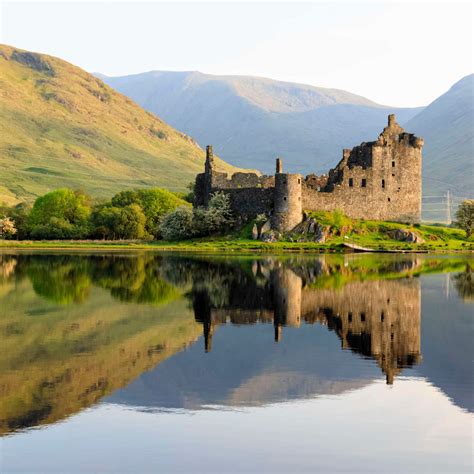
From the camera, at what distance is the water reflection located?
19.0 meters

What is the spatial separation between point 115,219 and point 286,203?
2841cm

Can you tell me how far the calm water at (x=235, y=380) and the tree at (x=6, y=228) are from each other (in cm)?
7988

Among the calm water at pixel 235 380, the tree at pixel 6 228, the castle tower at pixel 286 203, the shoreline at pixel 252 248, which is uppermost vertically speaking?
the castle tower at pixel 286 203

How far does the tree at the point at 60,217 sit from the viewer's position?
11244cm

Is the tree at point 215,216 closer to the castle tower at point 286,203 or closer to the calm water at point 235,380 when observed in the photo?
the castle tower at point 286,203

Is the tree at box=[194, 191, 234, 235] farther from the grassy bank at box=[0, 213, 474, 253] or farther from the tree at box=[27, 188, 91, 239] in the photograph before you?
the tree at box=[27, 188, 91, 239]

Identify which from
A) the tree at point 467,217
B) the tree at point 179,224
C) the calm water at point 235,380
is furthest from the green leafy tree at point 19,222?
the calm water at point 235,380

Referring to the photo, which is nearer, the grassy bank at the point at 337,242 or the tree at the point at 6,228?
the grassy bank at the point at 337,242

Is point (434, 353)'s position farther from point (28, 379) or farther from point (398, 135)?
point (398, 135)

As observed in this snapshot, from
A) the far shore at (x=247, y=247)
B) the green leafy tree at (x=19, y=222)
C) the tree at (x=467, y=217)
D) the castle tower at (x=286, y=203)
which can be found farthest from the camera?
the green leafy tree at (x=19, y=222)

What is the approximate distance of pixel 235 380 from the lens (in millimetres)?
20453

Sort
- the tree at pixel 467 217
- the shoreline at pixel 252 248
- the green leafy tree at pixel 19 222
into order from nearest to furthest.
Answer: the shoreline at pixel 252 248
the tree at pixel 467 217
the green leafy tree at pixel 19 222

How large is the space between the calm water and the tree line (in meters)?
51.1

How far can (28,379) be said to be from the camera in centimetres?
1972
